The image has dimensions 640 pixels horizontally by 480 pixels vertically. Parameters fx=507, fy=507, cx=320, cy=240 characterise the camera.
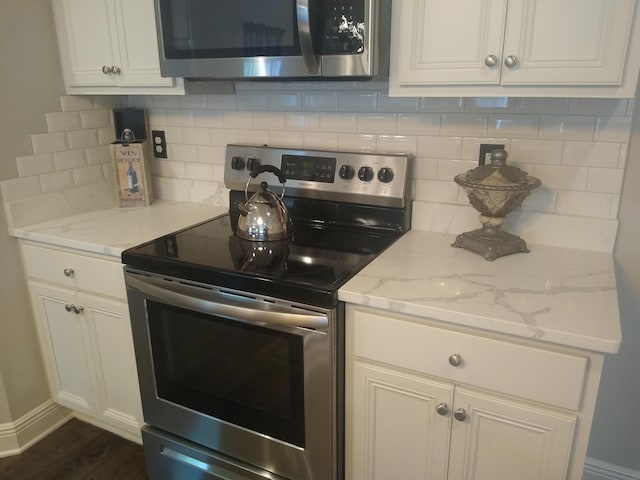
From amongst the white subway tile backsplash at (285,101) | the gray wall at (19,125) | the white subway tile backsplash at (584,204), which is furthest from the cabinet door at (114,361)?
the white subway tile backsplash at (584,204)

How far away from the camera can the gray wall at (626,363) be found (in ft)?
4.96

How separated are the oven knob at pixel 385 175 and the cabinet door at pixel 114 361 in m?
0.99

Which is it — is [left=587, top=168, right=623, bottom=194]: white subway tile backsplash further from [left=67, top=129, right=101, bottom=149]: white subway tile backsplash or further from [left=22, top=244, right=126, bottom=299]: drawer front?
[left=67, top=129, right=101, bottom=149]: white subway tile backsplash

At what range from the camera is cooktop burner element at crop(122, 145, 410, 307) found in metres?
1.41

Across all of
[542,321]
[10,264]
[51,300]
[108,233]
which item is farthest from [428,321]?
[10,264]

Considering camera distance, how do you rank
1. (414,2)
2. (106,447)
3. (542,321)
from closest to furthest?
(542,321) → (414,2) → (106,447)

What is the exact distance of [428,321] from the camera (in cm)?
125

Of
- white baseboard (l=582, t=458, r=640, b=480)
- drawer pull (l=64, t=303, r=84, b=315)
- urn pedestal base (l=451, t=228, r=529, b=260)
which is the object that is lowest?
white baseboard (l=582, t=458, r=640, b=480)

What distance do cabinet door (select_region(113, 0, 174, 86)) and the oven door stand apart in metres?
0.73

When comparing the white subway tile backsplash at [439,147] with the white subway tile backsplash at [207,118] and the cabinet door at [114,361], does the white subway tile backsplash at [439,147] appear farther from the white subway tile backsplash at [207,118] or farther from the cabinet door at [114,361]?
the cabinet door at [114,361]

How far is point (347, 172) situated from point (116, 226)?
0.90 metres

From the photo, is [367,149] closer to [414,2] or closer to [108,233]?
[414,2]

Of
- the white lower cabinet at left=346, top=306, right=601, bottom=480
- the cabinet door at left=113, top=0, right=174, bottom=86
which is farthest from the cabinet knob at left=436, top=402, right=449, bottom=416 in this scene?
the cabinet door at left=113, top=0, right=174, bottom=86

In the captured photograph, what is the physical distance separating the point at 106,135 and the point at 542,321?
1.93 meters
